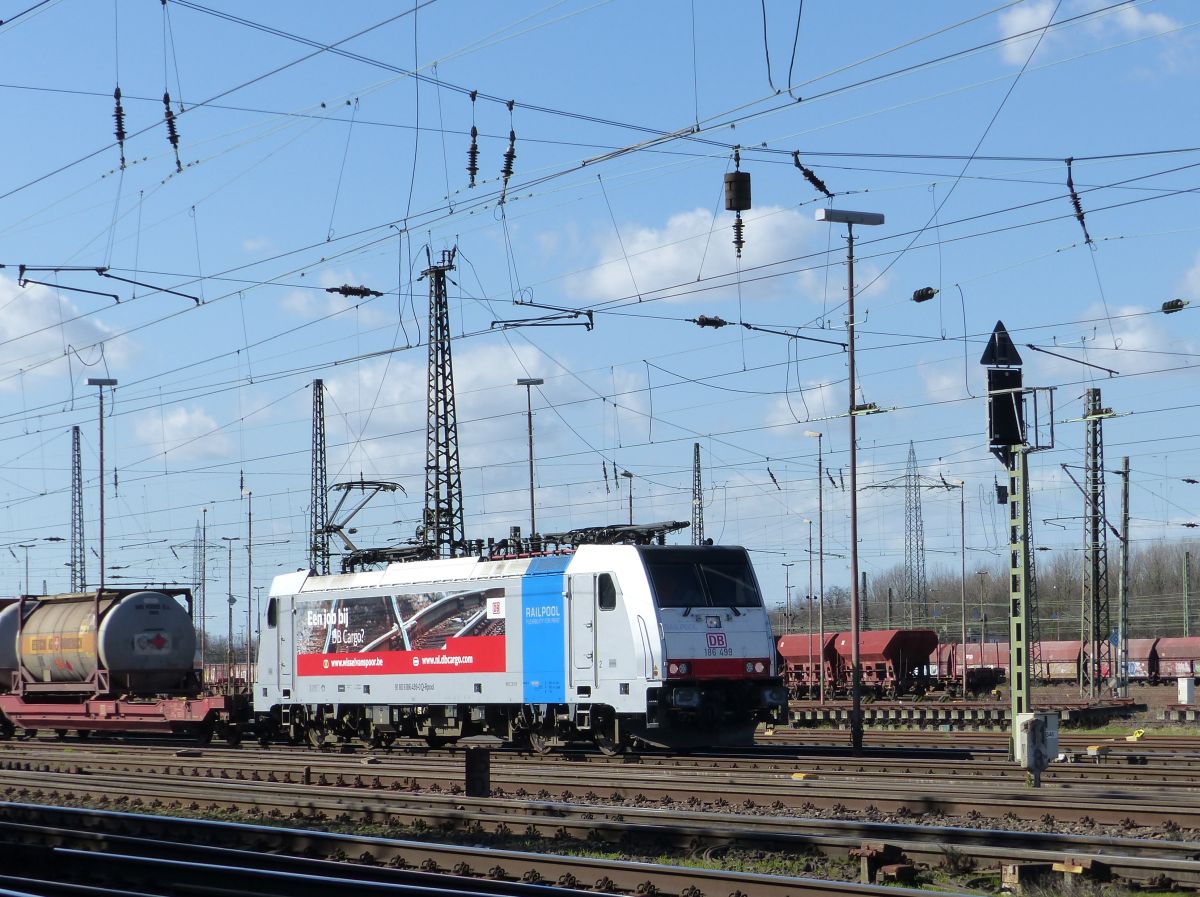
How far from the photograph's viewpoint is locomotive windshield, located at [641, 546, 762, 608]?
80.9 feet

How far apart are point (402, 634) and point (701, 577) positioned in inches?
270

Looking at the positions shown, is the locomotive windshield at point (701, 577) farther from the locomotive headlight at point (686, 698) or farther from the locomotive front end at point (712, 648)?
the locomotive headlight at point (686, 698)

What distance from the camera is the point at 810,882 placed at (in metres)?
11.1

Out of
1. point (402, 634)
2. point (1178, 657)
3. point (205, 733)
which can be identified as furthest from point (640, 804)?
point (1178, 657)

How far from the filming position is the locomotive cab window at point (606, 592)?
81.6ft

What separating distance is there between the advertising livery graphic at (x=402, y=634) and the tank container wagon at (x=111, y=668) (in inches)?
127

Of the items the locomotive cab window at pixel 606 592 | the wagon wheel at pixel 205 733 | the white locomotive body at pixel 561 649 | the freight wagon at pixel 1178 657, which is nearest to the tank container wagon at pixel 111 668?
the wagon wheel at pixel 205 733

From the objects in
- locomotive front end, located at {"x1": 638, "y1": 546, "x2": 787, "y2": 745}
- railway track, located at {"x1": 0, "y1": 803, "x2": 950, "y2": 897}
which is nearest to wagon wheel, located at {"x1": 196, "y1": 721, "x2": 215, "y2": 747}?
locomotive front end, located at {"x1": 638, "y1": 546, "x2": 787, "y2": 745}

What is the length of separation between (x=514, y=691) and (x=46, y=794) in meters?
8.00

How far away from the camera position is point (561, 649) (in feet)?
84.0

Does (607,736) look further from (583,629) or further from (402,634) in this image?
(402,634)

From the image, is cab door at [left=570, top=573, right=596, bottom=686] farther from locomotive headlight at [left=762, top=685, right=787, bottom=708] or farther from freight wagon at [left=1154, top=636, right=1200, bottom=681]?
freight wagon at [left=1154, top=636, right=1200, bottom=681]

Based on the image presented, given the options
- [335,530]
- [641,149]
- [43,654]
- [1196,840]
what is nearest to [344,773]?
[335,530]

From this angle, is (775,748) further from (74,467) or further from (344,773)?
(74,467)
